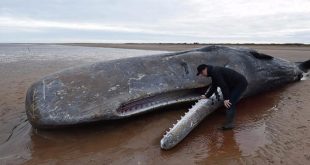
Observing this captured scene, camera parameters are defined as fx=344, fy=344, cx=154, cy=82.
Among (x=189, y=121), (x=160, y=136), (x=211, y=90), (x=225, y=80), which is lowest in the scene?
(x=160, y=136)

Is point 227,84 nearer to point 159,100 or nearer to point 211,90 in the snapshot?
point 211,90

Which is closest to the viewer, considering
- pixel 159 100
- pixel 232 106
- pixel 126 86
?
pixel 232 106

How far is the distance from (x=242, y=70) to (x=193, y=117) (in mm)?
2076

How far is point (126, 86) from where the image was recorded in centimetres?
555

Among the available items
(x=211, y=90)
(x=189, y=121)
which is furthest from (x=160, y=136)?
(x=211, y=90)

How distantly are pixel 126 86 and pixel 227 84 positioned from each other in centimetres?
165

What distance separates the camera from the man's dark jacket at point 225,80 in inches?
209

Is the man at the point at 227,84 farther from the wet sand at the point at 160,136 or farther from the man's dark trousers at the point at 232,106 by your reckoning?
the wet sand at the point at 160,136

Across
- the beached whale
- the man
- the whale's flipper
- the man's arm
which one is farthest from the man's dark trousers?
the whale's flipper

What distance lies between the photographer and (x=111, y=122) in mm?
5480

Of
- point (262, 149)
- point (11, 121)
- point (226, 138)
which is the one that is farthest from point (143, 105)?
point (11, 121)

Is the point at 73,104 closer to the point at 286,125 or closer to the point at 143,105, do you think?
the point at 143,105

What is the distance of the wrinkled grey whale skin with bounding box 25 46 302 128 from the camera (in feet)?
16.4

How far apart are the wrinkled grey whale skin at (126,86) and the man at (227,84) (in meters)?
0.73
